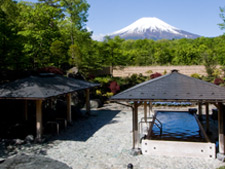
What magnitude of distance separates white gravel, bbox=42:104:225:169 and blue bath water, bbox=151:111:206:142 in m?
1.58

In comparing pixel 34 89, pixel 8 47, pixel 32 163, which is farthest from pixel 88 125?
pixel 8 47

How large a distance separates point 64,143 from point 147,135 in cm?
370

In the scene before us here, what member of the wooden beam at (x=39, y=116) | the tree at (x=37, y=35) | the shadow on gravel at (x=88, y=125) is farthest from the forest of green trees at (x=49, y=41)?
the shadow on gravel at (x=88, y=125)

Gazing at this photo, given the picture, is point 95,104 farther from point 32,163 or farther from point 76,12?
point 76,12

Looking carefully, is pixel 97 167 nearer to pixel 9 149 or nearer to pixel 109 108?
pixel 9 149

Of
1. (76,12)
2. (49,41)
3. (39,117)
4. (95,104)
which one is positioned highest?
(76,12)

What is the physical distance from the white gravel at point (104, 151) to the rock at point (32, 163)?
1.37 feet

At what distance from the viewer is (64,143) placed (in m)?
9.98

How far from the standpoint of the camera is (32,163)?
24.5 feet

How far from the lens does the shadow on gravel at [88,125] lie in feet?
36.4

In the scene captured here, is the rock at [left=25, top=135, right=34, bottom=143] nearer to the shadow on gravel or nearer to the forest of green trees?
the shadow on gravel

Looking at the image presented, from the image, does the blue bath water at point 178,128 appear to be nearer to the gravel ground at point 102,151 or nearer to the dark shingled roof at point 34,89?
the gravel ground at point 102,151

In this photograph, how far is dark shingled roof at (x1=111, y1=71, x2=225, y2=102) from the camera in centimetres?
781

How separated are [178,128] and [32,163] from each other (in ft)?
24.6
